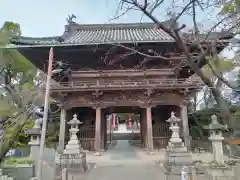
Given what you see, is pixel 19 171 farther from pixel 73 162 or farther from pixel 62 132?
pixel 62 132

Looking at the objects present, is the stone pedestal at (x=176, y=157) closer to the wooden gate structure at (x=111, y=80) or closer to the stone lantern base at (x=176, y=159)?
the stone lantern base at (x=176, y=159)

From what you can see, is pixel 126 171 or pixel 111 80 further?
pixel 111 80

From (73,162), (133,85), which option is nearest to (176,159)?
(73,162)

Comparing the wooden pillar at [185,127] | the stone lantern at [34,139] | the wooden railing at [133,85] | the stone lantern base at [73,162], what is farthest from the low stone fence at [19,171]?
the wooden pillar at [185,127]

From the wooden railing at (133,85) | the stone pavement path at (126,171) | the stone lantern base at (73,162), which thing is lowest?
the stone pavement path at (126,171)

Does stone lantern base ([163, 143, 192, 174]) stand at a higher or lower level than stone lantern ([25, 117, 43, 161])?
lower

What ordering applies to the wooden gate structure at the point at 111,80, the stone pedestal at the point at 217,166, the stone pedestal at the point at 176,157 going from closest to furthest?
the stone pedestal at the point at 217,166 < the stone pedestal at the point at 176,157 < the wooden gate structure at the point at 111,80

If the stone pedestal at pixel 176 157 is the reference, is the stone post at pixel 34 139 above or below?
above

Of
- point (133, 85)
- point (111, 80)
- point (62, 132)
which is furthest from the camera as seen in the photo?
point (111, 80)

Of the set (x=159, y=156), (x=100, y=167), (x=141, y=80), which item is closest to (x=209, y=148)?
(x=159, y=156)

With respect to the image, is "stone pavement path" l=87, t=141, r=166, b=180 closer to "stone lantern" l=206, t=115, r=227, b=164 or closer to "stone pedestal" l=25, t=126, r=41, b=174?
"stone lantern" l=206, t=115, r=227, b=164

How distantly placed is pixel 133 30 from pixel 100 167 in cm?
1137

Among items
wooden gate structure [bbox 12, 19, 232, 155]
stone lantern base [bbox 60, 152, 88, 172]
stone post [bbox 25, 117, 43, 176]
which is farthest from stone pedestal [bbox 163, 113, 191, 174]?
stone post [bbox 25, 117, 43, 176]

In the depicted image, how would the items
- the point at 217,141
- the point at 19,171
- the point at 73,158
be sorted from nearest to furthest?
the point at 19,171
the point at 73,158
the point at 217,141
